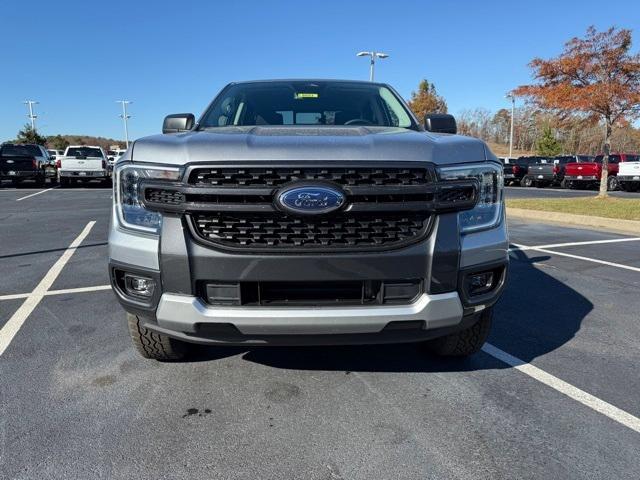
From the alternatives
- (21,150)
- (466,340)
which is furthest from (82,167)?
(466,340)

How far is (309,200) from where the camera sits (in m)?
2.27

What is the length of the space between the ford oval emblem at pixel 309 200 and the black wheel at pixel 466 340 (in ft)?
3.89

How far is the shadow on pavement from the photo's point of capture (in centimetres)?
313

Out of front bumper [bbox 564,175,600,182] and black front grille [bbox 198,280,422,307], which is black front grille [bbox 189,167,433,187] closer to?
black front grille [bbox 198,280,422,307]

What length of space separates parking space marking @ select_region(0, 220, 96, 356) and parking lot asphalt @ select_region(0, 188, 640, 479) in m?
0.06

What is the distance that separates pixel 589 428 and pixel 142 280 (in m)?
2.36

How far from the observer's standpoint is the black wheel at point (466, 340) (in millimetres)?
2928

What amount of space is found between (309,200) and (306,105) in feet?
6.46

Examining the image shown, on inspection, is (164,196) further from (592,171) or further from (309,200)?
(592,171)

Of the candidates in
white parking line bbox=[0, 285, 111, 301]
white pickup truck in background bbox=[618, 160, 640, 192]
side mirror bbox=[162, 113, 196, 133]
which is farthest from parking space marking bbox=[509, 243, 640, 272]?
white pickup truck in background bbox=[618, 160, 640, 192]

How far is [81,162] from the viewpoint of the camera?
67.1 feet

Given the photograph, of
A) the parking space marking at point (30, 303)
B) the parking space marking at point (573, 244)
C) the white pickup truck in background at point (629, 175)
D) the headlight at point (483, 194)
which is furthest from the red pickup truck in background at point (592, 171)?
the headlight at point (483, 194)

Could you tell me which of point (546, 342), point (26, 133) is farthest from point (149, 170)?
point (26, 133)

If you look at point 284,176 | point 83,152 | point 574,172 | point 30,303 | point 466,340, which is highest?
point 83,152
